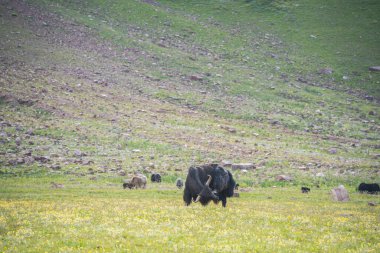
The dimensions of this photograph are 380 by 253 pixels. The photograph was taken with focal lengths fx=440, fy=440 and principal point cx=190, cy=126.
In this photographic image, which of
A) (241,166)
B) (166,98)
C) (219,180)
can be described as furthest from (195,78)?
(219,180)

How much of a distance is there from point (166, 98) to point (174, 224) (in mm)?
44225

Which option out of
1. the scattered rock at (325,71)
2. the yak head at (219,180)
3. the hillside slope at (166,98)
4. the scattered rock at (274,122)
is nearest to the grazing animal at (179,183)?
the hillside slope at (166,98)

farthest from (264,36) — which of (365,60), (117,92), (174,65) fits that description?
(117,92)

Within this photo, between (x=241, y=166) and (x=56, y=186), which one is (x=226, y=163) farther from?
(x=56, y=186)

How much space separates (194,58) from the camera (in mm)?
72688

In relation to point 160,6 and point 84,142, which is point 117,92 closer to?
point 84,142

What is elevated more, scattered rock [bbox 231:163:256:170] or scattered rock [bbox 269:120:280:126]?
scattered rock [bbox 269:120:280:126]

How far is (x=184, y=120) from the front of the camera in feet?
176

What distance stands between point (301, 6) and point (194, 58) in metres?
38.3

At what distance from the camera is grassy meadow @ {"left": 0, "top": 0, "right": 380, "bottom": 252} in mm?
16297

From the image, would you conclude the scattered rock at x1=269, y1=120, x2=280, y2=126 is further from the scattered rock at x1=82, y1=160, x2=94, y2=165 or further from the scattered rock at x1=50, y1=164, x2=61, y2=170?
the scattered rock at x1=50, y1=164, x2=61, y2=170

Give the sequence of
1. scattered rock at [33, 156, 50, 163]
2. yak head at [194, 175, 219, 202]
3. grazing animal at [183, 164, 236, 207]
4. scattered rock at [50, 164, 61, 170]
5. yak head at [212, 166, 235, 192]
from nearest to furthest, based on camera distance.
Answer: yak head at [194, 175, 219, 202] < grazing animal at [183, 164, 236, 207] < yak head at [212, 166, 235, 192] < scattered rock at [50, 164, 61, 170] < scattered rock at [33, 156, 50, 163]

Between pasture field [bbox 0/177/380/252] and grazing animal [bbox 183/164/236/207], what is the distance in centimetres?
64

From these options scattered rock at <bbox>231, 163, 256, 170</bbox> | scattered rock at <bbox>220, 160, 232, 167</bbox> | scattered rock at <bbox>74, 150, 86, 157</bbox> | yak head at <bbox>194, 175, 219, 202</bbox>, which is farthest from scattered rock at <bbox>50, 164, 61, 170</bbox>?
yak head at <bbox>194, 175, 219, 202</bbox>
